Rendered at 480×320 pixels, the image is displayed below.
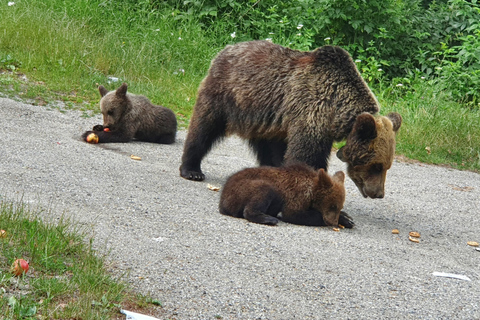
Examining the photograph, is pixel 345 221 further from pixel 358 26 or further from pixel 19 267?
pixel 358 26

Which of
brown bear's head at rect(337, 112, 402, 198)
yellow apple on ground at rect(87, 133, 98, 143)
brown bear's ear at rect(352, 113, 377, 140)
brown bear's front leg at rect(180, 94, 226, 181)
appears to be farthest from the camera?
yellow apple on ground at rect(87, 133, 98, 143)

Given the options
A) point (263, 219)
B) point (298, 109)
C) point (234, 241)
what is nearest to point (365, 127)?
point (298, 109)

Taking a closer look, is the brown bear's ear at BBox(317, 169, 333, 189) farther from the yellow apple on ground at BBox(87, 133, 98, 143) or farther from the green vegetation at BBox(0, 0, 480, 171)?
the green vegetation at BBox(0, 0, 480, 171)

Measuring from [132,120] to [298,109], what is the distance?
3.47 meters

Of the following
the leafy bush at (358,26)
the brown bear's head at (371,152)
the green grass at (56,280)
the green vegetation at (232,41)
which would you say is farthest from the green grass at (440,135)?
the green grass at (56,280)

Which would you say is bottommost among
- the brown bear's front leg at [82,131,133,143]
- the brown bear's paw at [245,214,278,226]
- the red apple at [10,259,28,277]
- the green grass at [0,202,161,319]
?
the brown bear's front leg at [82,131,133,143]

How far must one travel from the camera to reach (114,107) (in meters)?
9.38

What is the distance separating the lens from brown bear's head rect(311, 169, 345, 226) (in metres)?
6.05

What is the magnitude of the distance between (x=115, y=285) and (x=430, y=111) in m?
9.21

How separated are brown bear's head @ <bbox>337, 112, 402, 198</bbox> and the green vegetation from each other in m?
4.42

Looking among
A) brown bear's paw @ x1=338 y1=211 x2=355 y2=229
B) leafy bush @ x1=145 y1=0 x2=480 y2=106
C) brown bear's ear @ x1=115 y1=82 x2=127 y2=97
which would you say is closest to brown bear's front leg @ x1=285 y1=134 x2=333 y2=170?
brown bear's paw @ x1=338 y1=211 x2=355 y2=229

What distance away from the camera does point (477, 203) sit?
28.0 ft

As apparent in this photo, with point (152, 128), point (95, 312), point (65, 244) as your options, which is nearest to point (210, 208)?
point (65, 244)

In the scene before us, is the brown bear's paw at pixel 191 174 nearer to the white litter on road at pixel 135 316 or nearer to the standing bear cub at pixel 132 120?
the standing bear cub at pixel 132 120
